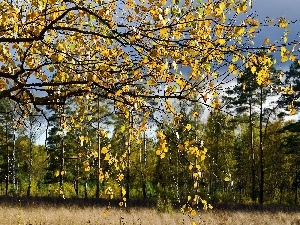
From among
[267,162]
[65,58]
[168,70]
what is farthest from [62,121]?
[267,162]

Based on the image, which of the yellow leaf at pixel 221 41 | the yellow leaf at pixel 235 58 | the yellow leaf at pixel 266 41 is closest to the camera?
the yellow leaf at pixel 221 41

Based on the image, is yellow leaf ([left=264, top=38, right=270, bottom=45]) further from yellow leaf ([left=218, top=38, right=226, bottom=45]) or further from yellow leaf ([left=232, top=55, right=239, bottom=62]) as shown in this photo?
yellow leaf ([left=218, top=38, right=226, bottom=45])

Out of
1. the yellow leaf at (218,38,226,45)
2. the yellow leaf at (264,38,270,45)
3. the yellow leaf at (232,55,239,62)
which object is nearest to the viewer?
the yellow leaf at (218,38,226,45)

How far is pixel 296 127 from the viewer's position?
33969 millimetres

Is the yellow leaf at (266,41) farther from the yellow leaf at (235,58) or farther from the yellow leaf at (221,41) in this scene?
the yellow leaf at (221,41)

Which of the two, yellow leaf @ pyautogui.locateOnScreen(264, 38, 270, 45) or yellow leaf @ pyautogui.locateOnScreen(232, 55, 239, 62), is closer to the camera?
yellow leaf @ pyautogui.locateOnScreen(232, 55, 239, 62)

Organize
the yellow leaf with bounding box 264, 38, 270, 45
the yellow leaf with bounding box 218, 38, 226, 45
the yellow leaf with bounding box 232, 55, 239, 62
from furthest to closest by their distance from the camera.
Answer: the yellow leaf with bounding box 264, 38, 270, 45 → the yellow leaf with bounding box 232, 55, 239, 62 → the yellow leaf with bounding box 218, 38, 226, 45

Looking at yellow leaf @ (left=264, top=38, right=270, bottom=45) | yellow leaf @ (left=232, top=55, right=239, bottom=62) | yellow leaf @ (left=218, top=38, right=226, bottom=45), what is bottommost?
yellow leaf @ (left=232, top=55, right=239, bottom=62)

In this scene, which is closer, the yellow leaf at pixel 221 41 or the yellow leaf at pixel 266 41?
the yellow leaf at pixel 221 41

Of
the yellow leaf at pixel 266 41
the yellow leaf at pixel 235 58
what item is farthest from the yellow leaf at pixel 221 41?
the yellow leaf at pixel 266 41

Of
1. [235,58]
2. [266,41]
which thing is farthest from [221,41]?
[266,41]

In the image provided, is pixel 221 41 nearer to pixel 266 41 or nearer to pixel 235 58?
pixel 235 58

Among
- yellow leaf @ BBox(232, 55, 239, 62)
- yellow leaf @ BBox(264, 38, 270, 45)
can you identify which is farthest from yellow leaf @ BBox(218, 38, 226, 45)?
yellow leaf @ BBox(264, 38, 270, 45)

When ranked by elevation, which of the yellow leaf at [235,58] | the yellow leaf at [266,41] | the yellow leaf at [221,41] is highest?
the yellow leaf at [266,41]
